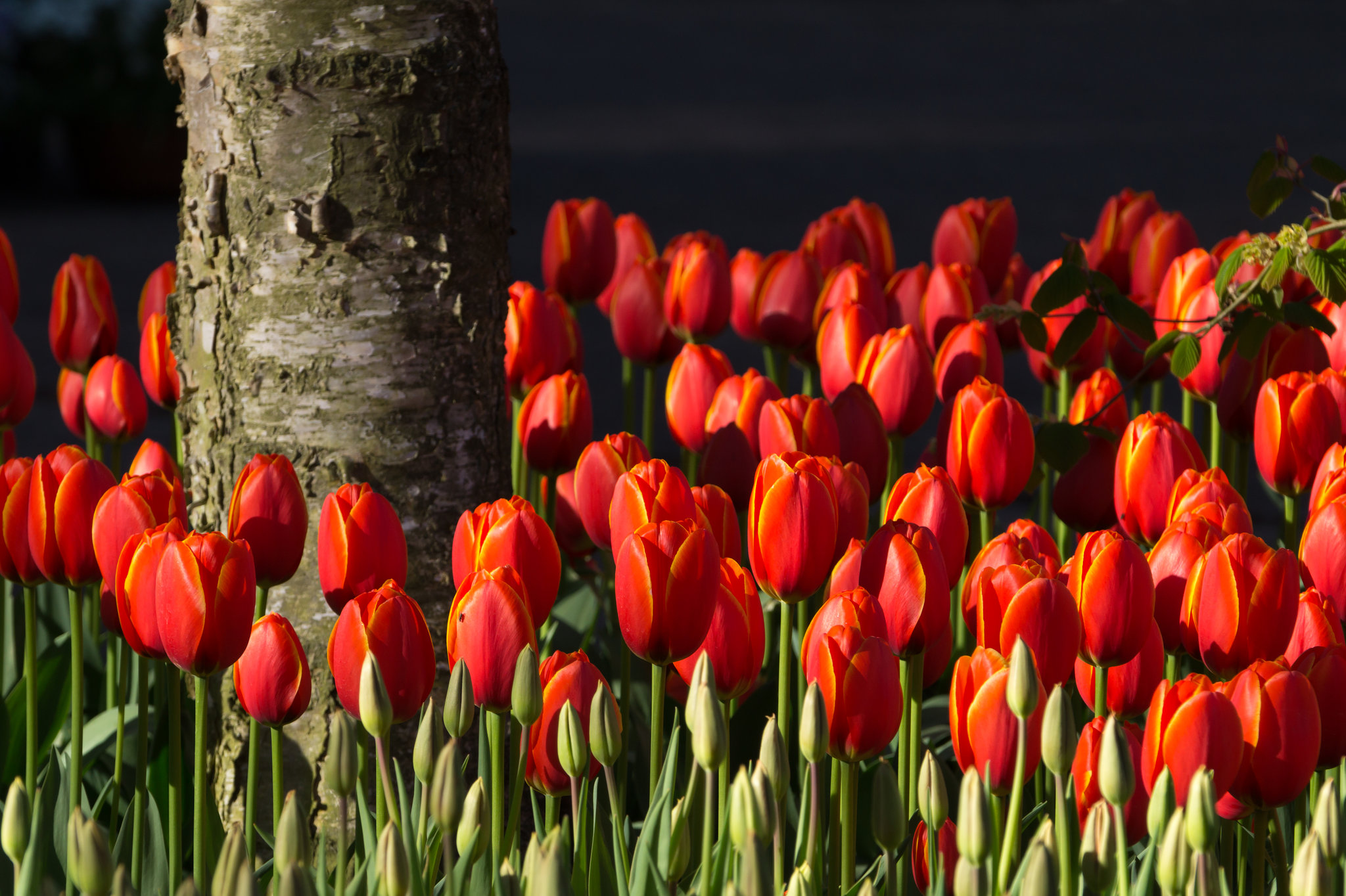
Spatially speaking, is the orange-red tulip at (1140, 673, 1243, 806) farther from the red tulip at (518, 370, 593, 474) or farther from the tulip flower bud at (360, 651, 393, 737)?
the red tulip at (518, 370, 593, 474)

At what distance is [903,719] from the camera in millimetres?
1399

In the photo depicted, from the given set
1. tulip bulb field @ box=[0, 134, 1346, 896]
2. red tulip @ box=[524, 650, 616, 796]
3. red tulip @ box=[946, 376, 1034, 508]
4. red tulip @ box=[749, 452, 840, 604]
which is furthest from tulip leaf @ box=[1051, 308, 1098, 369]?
red tulip @ box=[524, 650, 616, 796]

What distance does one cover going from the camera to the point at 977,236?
268 cm

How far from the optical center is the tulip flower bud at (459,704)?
40.8 inches

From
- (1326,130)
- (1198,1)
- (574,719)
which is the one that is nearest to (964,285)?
(574,719)

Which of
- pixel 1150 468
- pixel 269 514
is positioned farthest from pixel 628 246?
pixel 269 514

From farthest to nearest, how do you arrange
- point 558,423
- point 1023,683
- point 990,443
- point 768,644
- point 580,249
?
point 580,249 → point 768,644 → point 558,423 → point 990,443 → point 1023,683

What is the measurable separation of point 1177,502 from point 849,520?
0.99 feet

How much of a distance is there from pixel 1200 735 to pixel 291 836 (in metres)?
0.56

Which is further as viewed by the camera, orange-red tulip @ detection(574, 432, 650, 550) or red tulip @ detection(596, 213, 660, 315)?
red tulip @ detection(596, 213, 660, 315)

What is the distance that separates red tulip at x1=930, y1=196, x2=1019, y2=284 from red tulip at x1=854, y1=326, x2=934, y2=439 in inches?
32.5

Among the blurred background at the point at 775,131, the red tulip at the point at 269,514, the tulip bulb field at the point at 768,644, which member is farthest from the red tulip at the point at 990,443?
the blurred background at the point at 775,131

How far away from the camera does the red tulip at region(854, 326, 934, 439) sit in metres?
1.85

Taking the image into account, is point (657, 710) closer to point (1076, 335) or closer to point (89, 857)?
point (89, 857)
